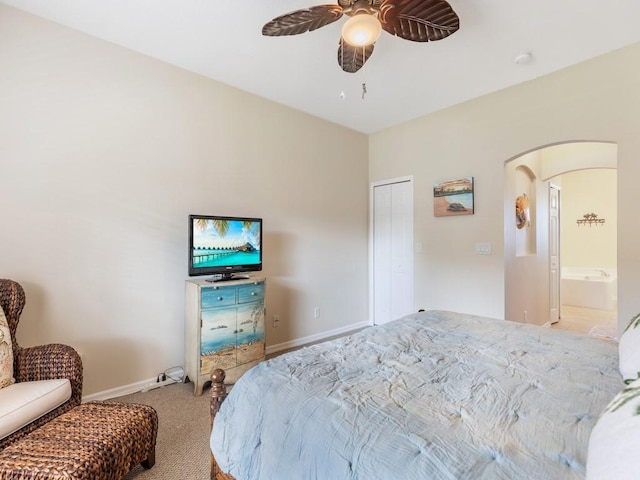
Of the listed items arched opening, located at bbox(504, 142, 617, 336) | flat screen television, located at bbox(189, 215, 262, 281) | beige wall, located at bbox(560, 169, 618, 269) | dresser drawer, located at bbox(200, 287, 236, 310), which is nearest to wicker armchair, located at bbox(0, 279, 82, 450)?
dresser drawer, located at bbox(200, 287, 236, 310)

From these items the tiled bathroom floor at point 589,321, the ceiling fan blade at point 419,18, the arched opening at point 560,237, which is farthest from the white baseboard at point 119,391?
the tiled bathroom floor at point 589,321

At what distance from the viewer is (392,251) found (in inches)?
172

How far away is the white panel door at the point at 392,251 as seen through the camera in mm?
4168

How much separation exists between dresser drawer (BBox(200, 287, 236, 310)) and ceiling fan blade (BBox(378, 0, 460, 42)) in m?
2.26

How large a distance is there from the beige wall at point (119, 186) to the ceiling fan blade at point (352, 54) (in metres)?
1.47

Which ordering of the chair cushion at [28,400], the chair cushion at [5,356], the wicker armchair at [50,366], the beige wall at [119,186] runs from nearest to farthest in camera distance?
1. the chair cushion at [28,400]
2. the chair cushion at [5,356]
3. the wicker armchair at [50,366]
4. the beige wall at [119,186]

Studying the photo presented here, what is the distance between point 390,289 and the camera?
14.4 feet

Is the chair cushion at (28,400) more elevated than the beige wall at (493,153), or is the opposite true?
the beige wall at (493,153)

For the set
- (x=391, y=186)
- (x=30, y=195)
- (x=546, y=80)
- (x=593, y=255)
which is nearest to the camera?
(x=30, y=195)

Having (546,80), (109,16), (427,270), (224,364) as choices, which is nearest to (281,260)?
(224,364)

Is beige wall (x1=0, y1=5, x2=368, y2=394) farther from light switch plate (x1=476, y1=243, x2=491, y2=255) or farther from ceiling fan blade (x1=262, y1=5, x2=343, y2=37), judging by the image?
light switch plate (x1=476, y1=243, x2=491, y2=255)

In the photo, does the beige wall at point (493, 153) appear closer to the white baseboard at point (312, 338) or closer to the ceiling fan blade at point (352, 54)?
the white baseboard at point (312, 338)

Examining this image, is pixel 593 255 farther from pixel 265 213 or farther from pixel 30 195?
pixel 30 195

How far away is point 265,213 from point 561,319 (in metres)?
4.96
